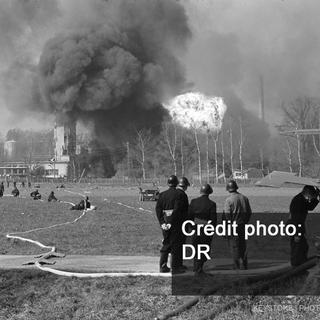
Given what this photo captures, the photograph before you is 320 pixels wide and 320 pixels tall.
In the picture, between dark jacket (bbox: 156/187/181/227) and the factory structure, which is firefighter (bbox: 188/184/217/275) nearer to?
dark jacket (bbox: 156/187/181/227)

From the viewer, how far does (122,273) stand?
7480 millimetres

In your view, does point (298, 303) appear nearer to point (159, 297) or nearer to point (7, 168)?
point (159, 297)

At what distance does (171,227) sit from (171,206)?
291 millimetres

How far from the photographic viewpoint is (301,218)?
7.24 m

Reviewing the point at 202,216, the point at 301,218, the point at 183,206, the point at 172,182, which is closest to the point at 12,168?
the point at 172,182

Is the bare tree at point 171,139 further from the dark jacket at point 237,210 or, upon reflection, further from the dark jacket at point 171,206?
the dark jacket at point 171,206

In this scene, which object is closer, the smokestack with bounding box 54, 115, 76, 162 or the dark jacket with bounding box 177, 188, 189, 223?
the dark jacket with bounding box 177, 188, 189, 223

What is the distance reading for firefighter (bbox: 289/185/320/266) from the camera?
23.3ft

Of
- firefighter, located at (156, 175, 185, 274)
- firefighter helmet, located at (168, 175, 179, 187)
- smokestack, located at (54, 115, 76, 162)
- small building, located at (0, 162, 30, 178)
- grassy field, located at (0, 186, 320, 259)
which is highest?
smokestack, located at (54, 115, 76, 162)

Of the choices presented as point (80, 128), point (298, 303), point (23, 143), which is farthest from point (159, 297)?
point (23, 143)

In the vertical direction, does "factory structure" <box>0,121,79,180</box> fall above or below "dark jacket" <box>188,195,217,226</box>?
above

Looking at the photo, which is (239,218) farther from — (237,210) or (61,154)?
(61,154)

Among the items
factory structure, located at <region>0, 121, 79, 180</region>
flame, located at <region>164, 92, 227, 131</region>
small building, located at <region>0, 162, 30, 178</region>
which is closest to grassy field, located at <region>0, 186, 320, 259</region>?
flame, located at <region>164, 92, 227, 131</region>

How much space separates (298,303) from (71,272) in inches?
126
